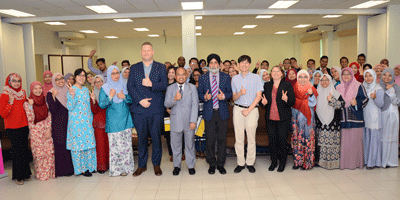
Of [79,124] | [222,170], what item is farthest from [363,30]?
[79,124]

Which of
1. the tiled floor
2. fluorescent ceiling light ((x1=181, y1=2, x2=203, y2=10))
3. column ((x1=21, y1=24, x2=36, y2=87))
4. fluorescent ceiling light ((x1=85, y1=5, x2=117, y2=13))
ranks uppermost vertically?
fluorescent ceiling light ((x1=85, y1=5, x2=117, y2=13))

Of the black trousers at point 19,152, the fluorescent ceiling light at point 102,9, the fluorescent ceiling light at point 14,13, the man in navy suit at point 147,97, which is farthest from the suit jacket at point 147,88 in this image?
the fluorescent ceiling light at point 14,13

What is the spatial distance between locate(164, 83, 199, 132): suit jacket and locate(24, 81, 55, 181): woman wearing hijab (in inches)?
70.0

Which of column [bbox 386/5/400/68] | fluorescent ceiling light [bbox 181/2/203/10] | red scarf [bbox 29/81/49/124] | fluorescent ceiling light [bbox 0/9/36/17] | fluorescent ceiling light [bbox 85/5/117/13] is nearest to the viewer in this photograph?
red scarf [bbox 29/81/49/124]

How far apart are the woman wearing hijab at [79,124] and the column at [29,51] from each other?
6.54 meters

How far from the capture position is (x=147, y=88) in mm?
4086

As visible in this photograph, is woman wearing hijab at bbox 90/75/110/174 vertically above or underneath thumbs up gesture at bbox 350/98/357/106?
underneath

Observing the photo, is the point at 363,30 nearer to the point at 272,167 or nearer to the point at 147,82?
the point at 272,167

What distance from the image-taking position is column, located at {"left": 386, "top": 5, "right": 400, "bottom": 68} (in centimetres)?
812

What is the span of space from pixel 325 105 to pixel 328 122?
257 mm

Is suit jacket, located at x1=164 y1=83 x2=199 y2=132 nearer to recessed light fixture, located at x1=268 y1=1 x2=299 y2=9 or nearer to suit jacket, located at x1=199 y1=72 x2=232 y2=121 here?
suit jacket, located at x1=199 y1=72 x2=232 y2=121

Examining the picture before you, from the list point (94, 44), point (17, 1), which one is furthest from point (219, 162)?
point (94, 44)

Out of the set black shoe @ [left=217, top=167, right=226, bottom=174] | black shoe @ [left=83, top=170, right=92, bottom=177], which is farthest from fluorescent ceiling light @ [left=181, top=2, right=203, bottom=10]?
black shoe @ [left=83, top=170, right=92, bottom=177]

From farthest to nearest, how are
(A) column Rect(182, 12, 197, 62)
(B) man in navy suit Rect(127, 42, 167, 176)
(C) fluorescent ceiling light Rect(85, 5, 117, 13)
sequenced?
1. (A) column Rect(182, 12, 197, 62)
2. (C) fluorescent ceiling light Rect(85, 5, 117, 13)
3. (B) man in navy suit Rect(127, 42, 167, 176)
